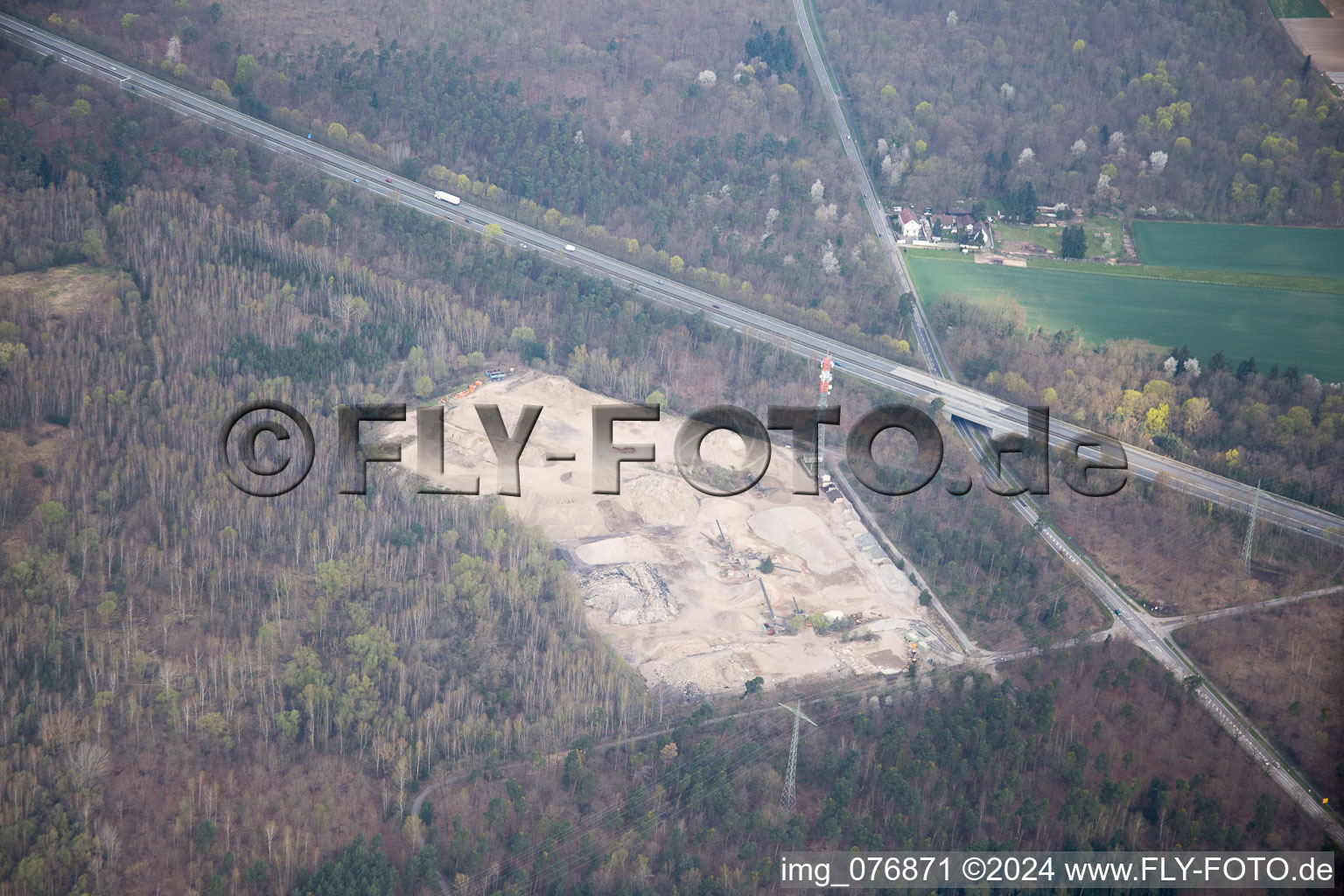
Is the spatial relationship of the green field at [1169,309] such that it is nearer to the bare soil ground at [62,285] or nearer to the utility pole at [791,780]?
the utility pole at [791,780]

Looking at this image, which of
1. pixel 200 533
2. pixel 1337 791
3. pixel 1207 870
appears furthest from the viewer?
pixel 200 533

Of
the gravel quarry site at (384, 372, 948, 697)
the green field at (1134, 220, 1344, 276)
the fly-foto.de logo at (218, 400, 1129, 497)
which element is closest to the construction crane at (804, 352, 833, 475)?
the fly-foto.de logo at (218, 400, 1129, 497)

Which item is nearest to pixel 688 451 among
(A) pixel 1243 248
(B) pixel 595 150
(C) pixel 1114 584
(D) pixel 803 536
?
(D) pixel 803 536

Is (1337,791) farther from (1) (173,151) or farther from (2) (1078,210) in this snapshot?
(1) (173,151)

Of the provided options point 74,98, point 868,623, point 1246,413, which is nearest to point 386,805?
point 868,623

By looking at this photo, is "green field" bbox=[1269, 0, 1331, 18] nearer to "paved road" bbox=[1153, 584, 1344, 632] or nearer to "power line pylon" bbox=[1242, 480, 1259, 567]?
"power line pylon" bbox=[1242, 480, 1259, 567]

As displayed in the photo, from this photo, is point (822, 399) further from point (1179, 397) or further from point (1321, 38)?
point (1321, 38)
